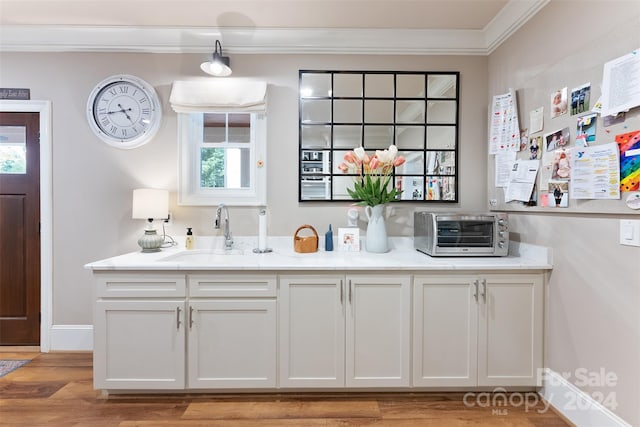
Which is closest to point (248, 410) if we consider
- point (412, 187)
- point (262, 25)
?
point (412, 187)

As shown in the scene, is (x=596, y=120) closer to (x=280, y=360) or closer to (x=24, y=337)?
(x=280, y=360)

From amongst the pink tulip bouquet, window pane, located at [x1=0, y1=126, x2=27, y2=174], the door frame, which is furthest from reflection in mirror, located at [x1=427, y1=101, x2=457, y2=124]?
window pane, located at [x1=0, y1=126, x2=27, y2=174]

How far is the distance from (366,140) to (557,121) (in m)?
1.26

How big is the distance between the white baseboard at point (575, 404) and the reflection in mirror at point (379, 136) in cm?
190

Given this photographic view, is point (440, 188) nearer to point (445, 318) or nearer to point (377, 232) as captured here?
point (377, 232)

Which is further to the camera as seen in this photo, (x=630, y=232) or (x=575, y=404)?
(x=575, y=404)

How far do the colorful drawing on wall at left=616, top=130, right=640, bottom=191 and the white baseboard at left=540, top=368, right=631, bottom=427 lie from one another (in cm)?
114

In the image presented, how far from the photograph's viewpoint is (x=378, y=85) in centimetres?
258

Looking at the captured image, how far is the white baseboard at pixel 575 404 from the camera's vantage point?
159 cm

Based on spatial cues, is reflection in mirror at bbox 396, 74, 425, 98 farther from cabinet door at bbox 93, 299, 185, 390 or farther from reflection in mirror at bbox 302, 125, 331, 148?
cabinet door at bbox 93, 299, 185, 390

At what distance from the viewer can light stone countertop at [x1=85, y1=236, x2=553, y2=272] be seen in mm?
1919

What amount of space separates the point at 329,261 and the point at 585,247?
56.5 inches

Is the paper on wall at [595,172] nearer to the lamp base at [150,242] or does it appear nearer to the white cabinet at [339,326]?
the white cabinet at [339,326]

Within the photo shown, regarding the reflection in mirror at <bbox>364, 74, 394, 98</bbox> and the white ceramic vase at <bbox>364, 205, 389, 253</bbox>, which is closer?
the white ceramic vase at <bbox>364, 205, 389, 253</bbox>
